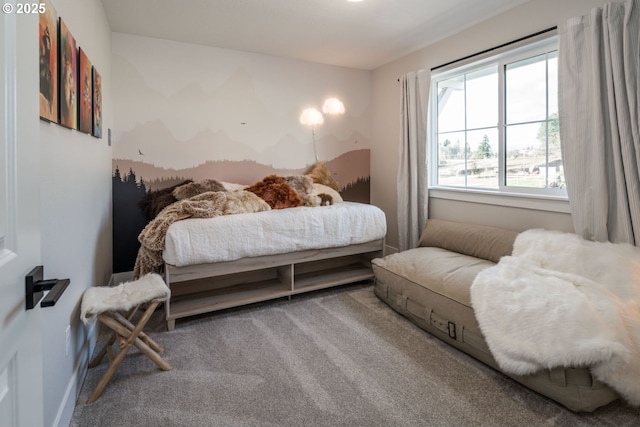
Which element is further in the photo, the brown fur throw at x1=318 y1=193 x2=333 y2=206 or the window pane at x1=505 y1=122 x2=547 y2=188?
the brown fur throw at x1=318 y1=193 x2=333 y2=206

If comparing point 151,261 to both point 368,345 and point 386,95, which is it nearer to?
point 368,345

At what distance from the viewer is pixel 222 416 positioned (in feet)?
5.28

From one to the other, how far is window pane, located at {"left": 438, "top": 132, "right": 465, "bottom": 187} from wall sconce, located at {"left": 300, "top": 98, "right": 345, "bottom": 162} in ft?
4.17

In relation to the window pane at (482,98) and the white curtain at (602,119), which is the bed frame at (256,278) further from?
the white curtain at (602,119)

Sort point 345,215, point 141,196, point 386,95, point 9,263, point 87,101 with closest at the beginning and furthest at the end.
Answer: point 9,263 → point 87,101 → point 345,215 → point 141,196 → point 386,95

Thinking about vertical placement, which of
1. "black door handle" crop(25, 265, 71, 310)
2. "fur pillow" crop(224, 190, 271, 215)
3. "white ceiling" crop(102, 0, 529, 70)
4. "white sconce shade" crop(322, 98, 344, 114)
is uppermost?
"white ceiling" crop(102, 0, 529, 70)

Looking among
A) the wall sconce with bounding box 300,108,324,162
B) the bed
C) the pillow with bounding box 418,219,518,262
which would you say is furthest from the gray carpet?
the wall sconce with bounding box 300,108,324,162

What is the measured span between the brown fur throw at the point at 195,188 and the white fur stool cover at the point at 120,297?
1256 millimetres

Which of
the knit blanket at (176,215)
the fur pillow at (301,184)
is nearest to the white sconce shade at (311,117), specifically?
the fur pillow at (301,184)

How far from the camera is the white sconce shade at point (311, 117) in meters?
4.05

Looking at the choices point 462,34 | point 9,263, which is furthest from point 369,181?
point 9,263

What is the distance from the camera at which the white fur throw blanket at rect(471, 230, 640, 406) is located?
1555mm

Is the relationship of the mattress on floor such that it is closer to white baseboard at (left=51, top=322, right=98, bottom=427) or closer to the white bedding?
the white bedding

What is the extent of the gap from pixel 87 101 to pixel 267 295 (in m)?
1.83
